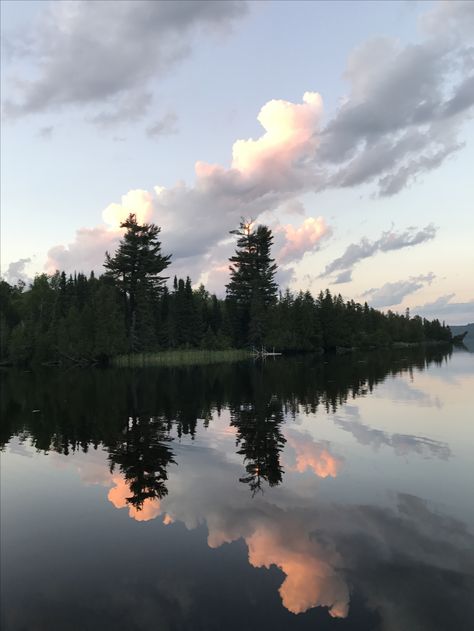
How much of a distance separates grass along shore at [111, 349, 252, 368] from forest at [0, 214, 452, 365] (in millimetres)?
1979

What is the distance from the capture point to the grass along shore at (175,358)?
91.2 metres

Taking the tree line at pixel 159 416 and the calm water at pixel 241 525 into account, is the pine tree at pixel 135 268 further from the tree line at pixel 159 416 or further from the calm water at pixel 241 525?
the calm water at pixel 241 525

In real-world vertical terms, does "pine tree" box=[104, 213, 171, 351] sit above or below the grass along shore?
above

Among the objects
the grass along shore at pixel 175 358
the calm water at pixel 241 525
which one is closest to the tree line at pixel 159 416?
the calm water at pixel 241 525

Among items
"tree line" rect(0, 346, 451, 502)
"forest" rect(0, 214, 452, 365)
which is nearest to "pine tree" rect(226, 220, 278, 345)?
"forest" rect(0, 214, 452, 365)

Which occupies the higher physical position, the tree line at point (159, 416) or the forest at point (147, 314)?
the forest at point (147, 314)

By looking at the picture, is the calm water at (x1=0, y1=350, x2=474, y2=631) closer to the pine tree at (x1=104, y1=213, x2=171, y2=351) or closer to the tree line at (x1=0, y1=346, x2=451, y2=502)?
the tree line at (x1=0, y1=346, x2=451, y2=502)

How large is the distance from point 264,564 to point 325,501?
166 inches

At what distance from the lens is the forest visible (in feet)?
311

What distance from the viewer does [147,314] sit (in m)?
95.3

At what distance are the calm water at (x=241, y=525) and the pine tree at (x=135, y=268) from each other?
69.7 m

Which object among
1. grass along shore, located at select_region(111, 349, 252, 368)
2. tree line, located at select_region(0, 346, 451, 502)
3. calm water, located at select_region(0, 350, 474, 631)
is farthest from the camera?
grass along shore, located at select_region(111, 349, 252, 368)

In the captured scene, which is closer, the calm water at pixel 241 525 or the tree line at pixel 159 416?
the calm water at pixel 241 525

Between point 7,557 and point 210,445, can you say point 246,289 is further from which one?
point 7,557
